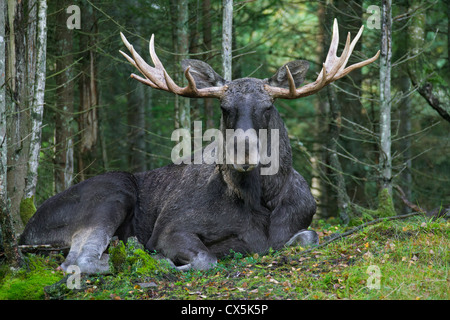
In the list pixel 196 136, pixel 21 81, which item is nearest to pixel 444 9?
pixel 196 136

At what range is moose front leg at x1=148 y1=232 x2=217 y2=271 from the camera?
6523 mm

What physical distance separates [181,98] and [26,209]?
4.31 metres

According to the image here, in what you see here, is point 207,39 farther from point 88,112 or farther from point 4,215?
point 4,215

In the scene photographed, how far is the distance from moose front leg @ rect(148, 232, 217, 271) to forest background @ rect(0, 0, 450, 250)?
204cm

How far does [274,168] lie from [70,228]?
2823mm

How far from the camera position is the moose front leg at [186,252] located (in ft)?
21.4

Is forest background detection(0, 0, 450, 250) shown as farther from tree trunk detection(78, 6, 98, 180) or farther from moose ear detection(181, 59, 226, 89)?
moose ear detection(181, 59, 226, 89)

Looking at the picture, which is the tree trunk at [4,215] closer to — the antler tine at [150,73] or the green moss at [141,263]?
the green moss at [141,263]

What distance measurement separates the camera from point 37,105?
8.41 metres

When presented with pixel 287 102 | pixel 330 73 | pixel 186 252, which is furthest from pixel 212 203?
pixel 287 102

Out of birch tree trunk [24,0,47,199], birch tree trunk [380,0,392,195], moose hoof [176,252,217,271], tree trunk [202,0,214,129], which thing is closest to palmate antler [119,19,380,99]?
moose hoof [176,252,217,271]

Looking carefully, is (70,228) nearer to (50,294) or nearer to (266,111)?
(50,294)
